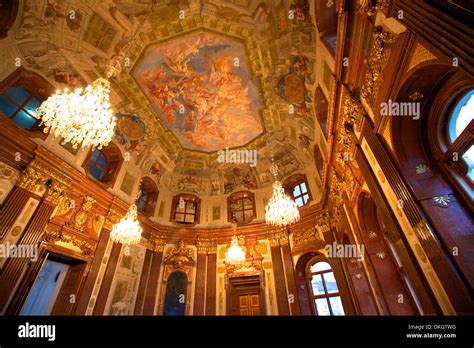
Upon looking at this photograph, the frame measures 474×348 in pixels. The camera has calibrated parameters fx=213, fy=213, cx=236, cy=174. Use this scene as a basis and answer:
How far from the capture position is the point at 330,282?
840cm

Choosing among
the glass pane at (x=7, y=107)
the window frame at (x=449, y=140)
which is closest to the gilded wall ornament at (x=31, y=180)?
the glass pane at (x=7, y=107)

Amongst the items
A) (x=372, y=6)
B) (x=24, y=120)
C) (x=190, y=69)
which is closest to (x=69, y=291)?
Answer: (x=24, y=120)

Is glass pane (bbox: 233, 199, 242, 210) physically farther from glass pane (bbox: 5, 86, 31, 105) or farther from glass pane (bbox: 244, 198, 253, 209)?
glass pane (bbox: 5, 86, 31, 105)

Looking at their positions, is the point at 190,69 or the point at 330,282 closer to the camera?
the point at 190,69

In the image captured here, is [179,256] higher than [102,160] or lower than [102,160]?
lower

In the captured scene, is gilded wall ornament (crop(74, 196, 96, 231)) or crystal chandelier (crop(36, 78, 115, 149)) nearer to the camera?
crystal chandelier (crop(36, 78, 115, 149))

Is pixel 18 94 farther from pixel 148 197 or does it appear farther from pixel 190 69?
pixel 148 197

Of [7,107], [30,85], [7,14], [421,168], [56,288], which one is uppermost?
[7,14]

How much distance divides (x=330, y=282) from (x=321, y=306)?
97 cm

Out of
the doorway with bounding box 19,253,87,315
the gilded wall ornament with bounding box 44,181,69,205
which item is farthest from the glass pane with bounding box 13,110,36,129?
the doorway with bounding box 19,253,87,315

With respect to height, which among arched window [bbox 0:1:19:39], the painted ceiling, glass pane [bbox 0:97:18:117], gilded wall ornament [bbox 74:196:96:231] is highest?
the painted ceiling

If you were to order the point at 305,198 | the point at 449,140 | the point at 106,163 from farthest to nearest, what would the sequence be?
the point at 305,198, the point at 106,163, the point at 449,140

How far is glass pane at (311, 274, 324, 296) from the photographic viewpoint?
854cm

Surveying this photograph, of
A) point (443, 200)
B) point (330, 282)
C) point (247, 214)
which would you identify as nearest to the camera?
point (443, 200)
